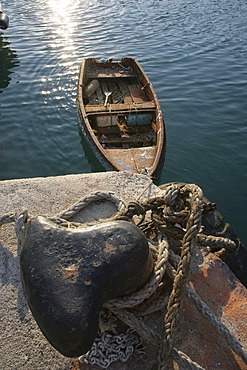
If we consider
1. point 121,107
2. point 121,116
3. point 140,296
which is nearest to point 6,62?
point 121,107

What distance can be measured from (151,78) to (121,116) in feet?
14.5

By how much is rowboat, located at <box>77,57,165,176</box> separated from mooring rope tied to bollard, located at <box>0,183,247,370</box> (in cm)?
418

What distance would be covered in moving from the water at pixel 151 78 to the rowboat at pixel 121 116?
0.78 m

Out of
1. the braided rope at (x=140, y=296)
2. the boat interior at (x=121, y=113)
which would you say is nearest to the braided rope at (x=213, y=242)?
the braided rope at (x=140, y=296)

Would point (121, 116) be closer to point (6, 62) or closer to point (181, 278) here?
point (181, 278)

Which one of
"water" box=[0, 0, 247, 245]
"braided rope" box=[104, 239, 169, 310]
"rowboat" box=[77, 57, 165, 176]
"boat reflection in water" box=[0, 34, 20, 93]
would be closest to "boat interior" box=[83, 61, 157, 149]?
"rowboat" box=[77, 57, 165, 176]

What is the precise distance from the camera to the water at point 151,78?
8.77m

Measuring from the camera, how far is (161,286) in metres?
2.43

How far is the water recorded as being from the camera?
8.77 metres

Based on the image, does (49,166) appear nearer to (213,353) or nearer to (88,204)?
(88,204)

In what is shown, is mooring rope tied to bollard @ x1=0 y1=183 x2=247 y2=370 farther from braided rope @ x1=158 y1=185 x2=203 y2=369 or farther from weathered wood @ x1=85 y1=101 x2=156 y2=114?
weathered wood @ x1=85 y1=101 x2=156 y2=114

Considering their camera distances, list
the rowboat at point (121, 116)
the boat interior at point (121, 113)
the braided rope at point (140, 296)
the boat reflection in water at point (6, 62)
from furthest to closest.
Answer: the boat reflection in water at point (6, 62), the boat interior at point (121, 113), the rowboat at point (121, 116), the braided rope at point (140, 296)

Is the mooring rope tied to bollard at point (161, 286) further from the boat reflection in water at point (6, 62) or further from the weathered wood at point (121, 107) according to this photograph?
the boat reflection in water at point (6, 62)

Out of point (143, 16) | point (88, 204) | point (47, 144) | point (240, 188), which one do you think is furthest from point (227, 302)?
point (143, 16)
